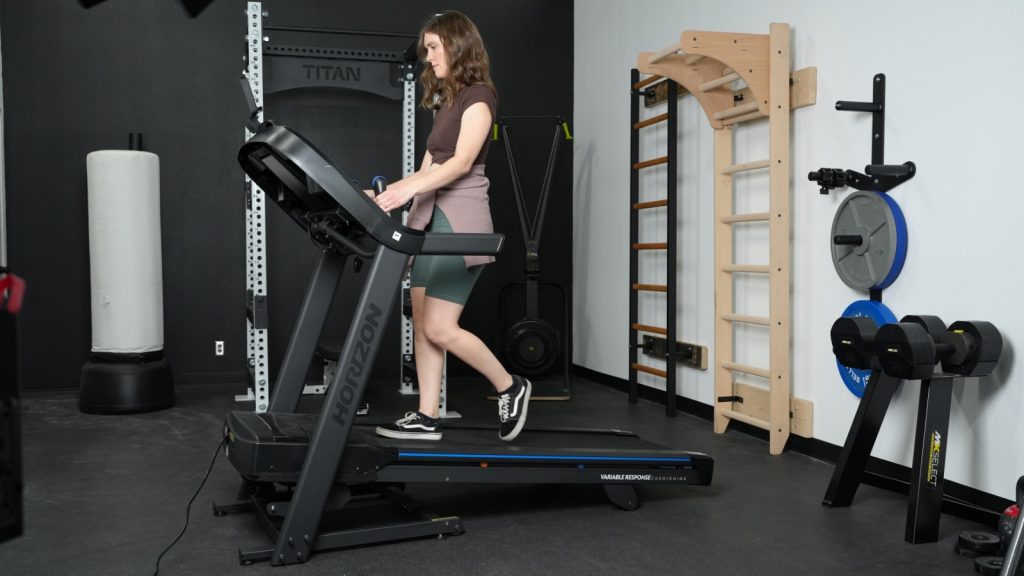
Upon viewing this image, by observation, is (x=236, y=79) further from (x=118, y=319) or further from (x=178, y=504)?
(x=178, y=504)

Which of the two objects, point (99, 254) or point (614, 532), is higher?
point (99, 254)

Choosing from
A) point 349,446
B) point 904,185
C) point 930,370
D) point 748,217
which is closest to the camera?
point 349,446

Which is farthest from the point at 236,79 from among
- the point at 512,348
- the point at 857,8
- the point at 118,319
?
the point at 857,8

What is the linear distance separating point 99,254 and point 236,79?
1.54 metres

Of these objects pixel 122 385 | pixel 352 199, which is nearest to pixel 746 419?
pixel 352 199

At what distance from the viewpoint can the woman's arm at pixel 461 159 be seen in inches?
105

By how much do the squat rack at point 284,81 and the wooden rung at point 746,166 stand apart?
5.46 ft

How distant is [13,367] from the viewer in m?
0.73

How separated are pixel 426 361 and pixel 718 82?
2051 mm

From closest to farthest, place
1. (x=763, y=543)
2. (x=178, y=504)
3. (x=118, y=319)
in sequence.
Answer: (x=763, y=543) → (x=178, y=504) → (x=118, y=319)

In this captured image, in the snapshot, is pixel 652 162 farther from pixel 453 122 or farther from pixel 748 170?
pixel 453 122

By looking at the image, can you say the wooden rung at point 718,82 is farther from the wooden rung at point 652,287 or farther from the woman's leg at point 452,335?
the woman's leg at point 452,335

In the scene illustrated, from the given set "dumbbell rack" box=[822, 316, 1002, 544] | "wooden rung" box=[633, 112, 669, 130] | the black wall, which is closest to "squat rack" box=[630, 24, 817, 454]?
"wooden rung" box=[633, 112, 669, 130]

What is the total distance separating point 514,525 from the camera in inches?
109
